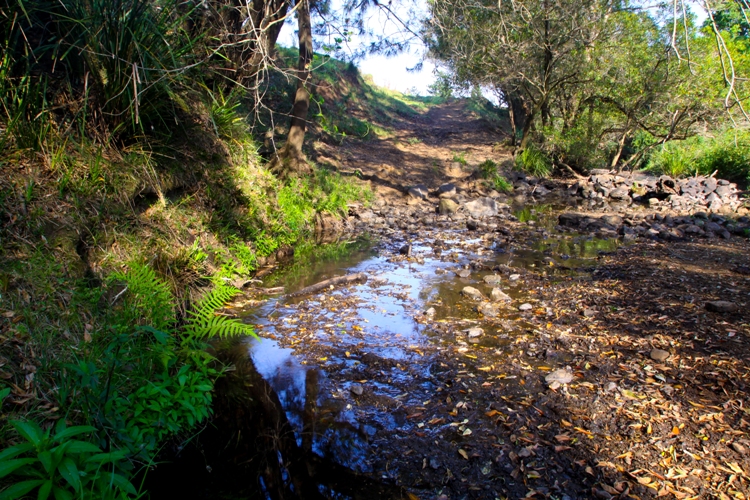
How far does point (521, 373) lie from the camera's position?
11.5 feet

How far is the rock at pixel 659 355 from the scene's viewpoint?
352cm

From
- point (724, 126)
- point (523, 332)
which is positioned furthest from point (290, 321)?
point (724, 126)

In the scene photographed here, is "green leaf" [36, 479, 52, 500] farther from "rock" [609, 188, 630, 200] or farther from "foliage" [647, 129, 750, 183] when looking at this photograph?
"foliage" [647, 129, 750, 183]

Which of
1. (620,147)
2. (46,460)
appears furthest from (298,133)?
(620,147)

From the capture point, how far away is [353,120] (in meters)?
17.7

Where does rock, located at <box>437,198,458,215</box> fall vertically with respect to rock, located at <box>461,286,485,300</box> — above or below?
below

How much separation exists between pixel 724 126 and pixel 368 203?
417 inches

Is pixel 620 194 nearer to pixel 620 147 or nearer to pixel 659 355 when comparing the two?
pixel 620 147

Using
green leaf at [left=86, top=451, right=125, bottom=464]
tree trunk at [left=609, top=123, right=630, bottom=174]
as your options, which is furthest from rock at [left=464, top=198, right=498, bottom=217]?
green leaf at [left=86, top=451, right=125, bottom=464]

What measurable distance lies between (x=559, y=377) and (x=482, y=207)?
333 inches

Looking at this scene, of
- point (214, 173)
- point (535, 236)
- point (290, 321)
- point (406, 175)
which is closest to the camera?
point (290, 321)

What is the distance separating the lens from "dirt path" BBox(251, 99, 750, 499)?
2.49 m

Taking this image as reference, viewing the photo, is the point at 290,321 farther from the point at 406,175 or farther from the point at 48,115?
the point at 406,175

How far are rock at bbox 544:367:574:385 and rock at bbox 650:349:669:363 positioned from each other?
2.34 ft
